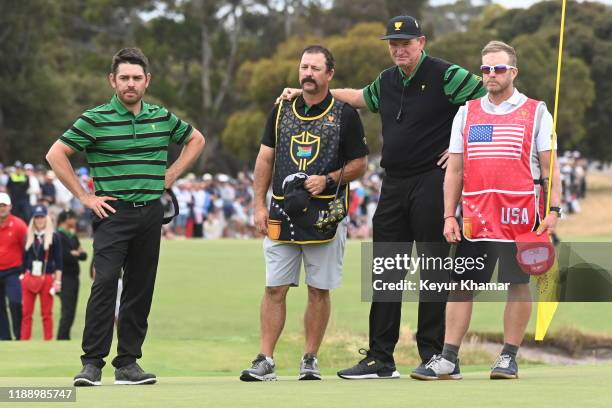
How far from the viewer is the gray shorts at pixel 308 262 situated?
9.95 metres

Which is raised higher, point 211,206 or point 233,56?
point 233,56

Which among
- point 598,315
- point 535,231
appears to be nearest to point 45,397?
point 535,231

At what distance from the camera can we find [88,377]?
8992 mm

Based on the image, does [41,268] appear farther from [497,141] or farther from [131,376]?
[497,141]

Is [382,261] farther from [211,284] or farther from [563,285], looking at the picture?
[211,284]

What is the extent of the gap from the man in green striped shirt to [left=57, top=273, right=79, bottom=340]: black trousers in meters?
9.18

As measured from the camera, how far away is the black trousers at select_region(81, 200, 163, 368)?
9.31m

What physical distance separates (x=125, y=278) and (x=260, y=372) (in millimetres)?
1134

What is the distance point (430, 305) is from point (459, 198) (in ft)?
2.86

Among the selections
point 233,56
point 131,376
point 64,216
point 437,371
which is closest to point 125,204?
point 131,376

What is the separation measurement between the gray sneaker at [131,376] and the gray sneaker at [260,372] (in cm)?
62

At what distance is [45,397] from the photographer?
7652mm

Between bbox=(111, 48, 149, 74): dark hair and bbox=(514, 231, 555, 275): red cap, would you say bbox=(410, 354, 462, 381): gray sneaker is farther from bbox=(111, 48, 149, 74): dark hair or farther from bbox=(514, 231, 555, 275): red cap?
bbox=(111, 48, 149, 74): dark hair

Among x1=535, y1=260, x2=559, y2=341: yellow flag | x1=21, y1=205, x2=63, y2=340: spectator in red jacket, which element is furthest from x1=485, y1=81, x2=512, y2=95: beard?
x1=21, y1=205, x2=63, y2=340: spectator in red jacket
